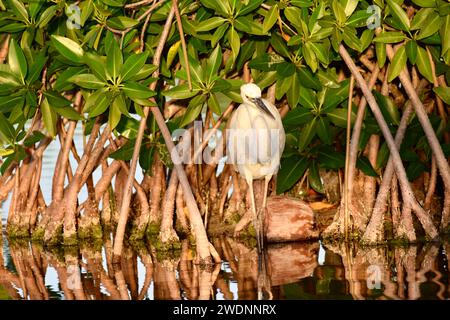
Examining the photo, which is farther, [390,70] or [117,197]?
A: [117,197]

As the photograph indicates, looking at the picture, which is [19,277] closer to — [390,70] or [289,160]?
[289,160]

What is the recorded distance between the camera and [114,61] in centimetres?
827

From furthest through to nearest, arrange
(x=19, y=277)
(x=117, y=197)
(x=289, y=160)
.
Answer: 1. (x=117, y=197)
2. (x=289, y=160)
3. (x=19, y=277)

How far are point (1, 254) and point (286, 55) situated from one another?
261cm

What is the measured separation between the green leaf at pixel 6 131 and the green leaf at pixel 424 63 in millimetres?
2967

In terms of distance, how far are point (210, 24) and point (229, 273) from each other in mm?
1742

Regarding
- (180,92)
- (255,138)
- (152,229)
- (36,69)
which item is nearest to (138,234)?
(152,229)

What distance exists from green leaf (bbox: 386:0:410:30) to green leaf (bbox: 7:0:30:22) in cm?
256

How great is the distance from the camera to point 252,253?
9016 mm

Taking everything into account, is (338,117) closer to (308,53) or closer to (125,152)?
(308,53)

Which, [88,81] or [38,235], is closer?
[88,81]

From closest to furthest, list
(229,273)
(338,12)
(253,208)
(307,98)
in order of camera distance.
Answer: (229,273)
(338,12)
(307,98)
(253,208)
